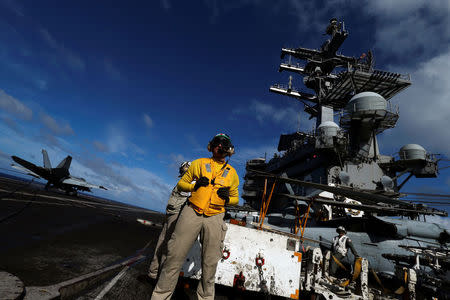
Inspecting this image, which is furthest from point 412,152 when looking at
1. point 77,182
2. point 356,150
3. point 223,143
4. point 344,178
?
point 77,182

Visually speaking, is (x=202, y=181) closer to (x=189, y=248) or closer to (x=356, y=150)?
(x=189, y=248)

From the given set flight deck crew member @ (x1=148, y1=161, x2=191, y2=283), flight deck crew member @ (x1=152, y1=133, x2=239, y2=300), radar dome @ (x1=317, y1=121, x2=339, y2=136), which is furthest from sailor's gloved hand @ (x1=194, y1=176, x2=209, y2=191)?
radar dome @ (x1=317, y1=121, x2=339, y2=136)

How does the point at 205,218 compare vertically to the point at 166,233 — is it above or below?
above

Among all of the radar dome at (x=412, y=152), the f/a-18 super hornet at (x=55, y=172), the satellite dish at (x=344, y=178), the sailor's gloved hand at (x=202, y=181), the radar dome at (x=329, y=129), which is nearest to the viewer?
the sailor's gloved hand at (x=202, y=181)

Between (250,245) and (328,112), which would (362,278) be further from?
(328,112)

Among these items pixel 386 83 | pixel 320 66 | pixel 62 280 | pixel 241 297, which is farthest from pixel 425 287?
pixel 320 66

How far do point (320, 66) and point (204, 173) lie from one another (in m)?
42.1

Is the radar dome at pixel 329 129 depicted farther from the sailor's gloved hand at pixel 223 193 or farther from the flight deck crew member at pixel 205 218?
the sailor's gloved hand at pixel 223 193

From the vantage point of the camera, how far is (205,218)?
2.89 m

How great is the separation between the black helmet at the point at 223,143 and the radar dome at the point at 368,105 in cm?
2471

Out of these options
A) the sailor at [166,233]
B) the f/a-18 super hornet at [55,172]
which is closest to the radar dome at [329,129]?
the sailor at [166,233]

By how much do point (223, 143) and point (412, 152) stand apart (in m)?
28.6

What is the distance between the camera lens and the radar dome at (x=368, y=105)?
71.7 ft

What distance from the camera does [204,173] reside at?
310 centimetres
